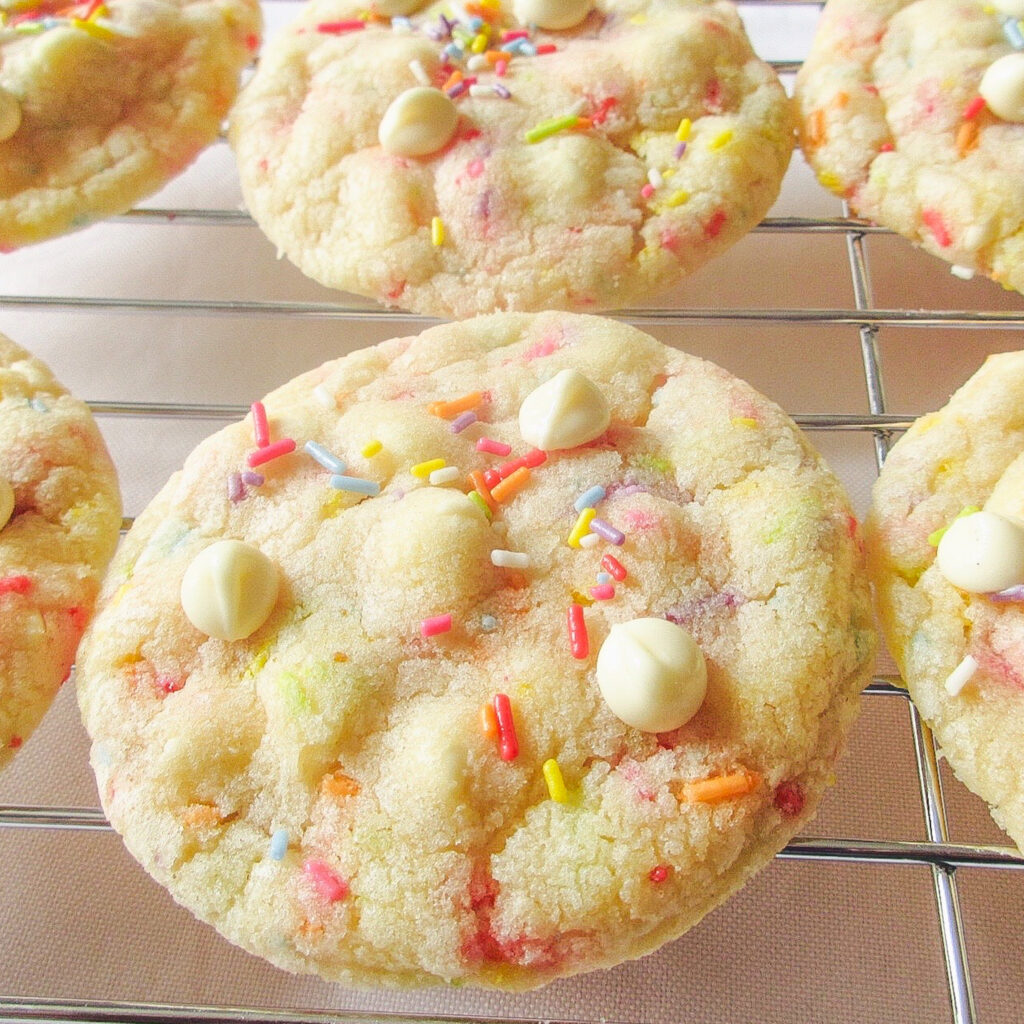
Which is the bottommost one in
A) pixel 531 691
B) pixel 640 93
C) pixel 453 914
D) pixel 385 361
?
pixel 453 914

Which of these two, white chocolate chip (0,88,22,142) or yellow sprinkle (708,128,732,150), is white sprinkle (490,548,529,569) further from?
white chocolate chip (0,88,22,142)

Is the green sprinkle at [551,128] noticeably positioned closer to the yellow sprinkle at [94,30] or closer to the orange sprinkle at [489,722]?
the yellow sprinkle at [94,30]

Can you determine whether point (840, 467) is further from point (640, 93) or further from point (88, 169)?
point (88, 169)

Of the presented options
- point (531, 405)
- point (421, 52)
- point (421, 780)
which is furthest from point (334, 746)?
point (421, 52)

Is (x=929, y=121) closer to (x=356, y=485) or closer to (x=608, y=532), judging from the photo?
(x=608, y=532)

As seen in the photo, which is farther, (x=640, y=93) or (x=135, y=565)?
(x=640, y=93)

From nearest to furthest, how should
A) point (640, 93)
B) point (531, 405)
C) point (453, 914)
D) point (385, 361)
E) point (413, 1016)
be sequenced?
point (453, 914) < point (413, 1016) < point (531, 405) < point (385, 361) < point (640, 93)

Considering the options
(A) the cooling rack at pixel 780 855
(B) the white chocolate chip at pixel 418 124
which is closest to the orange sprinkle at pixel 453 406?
(A) the cooling rack at pixel 780 855

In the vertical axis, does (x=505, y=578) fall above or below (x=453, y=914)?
above
